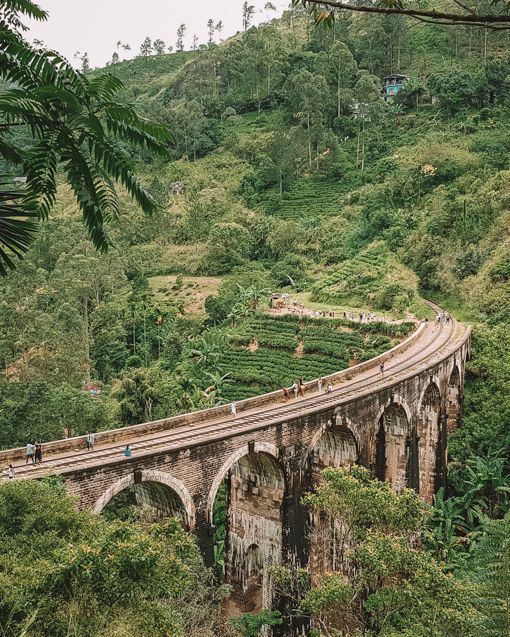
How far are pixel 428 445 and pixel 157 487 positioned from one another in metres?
15.5

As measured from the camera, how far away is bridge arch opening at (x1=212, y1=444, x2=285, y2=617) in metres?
18.1

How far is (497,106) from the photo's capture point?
2274 inches

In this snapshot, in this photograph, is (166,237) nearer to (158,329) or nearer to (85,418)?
(158,329)

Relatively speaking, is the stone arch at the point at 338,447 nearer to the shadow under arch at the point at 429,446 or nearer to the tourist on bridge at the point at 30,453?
the shadow under arch at the point at 429,446

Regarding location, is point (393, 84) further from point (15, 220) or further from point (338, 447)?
point (15, 220)

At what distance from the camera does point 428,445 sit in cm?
2664

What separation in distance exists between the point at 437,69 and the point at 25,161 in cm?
7378

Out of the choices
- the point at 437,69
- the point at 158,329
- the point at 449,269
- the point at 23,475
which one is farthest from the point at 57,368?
the point at 437,69

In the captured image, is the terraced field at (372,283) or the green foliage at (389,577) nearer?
the green foliage at (389,577)

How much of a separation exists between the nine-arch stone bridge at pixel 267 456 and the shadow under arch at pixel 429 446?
0.14 feet

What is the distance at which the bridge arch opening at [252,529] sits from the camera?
18.1 meters

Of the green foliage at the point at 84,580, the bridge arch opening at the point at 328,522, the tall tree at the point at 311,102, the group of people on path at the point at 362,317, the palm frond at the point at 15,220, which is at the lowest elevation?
the bridge arch opening at the point at 328,522

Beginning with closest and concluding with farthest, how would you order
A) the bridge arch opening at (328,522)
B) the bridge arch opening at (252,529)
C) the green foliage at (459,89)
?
the bridge arch opening at (252,529) < the bridge arch opening at (328,522) < the green foliage at (459,89)

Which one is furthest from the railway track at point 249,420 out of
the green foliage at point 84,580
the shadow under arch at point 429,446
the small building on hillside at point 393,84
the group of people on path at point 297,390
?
the small building on hillside at point 393,84
